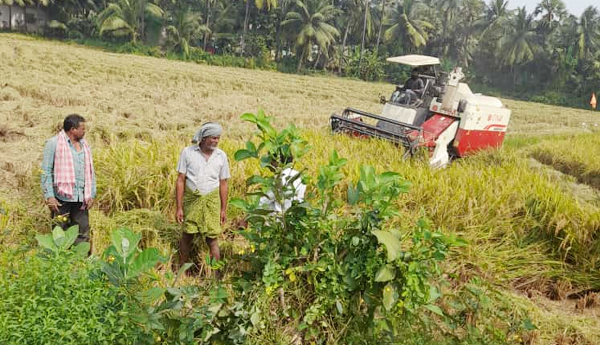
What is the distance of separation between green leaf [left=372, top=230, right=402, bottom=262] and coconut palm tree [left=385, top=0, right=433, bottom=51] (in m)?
33.9

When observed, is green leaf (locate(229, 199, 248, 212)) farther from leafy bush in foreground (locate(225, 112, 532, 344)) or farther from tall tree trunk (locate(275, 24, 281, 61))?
tall tree trunk (locate(275, 24, 281, 61))

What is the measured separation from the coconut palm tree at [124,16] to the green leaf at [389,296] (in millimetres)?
28726

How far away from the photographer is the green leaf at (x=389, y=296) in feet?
6.83

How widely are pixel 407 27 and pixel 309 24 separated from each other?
8913 millimetres

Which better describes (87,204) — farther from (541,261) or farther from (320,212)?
(541,261)

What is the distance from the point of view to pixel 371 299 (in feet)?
7.39

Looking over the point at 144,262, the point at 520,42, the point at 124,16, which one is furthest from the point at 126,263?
the point at 520,42

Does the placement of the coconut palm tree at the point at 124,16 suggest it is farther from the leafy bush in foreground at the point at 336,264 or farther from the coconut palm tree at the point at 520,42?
the leafy bush in foreground at the point at 336,264

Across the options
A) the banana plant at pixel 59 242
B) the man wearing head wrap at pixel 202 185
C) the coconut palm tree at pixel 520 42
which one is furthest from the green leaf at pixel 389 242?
the coconut palm tree at pixel 520 42

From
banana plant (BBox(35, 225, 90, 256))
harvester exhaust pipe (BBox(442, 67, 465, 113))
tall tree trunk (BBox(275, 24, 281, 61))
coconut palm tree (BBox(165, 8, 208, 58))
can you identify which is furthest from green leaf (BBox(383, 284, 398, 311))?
tall tree trunk (BBox(275, 24, 281, 61))

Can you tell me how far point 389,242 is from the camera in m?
2.04

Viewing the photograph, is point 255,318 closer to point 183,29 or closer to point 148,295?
point 148,295

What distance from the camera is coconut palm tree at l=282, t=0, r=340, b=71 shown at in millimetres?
29188

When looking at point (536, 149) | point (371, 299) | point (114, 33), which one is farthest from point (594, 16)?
point (371, 299)
